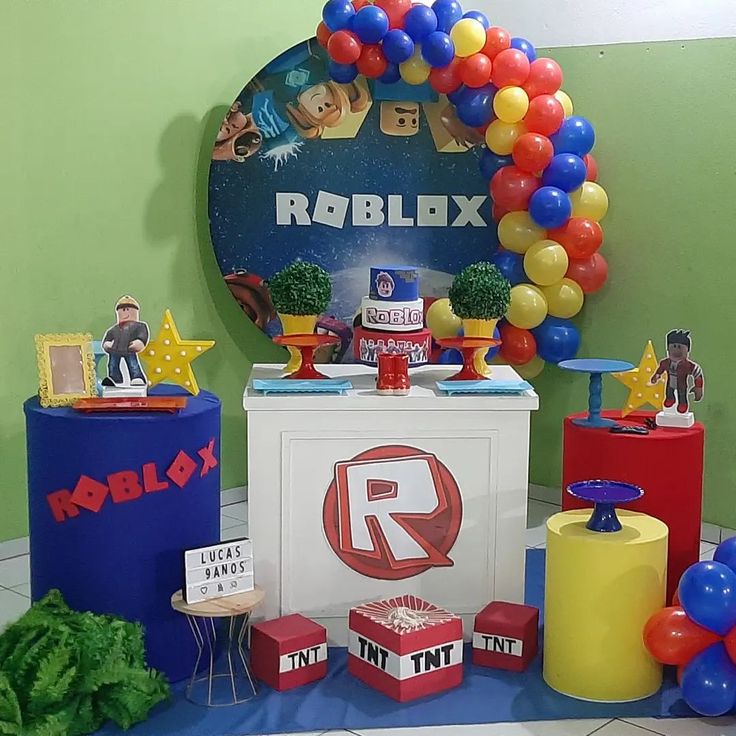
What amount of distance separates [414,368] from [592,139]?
1.21 meters

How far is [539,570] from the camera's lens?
11.9 ft

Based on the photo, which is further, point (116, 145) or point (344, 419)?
point (116, 145)

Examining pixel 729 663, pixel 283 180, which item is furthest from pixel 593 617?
pixel 283 180

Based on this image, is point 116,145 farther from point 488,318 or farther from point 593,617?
point 593,617

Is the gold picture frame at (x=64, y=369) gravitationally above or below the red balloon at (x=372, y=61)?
below

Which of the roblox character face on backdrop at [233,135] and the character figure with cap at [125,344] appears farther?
the roblox character face on backdrop at [233,135]

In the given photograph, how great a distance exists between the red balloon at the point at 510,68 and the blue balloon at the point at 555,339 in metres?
0.85

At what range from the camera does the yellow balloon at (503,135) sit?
3.85m

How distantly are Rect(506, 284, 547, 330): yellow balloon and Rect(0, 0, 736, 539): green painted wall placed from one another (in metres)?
0.50

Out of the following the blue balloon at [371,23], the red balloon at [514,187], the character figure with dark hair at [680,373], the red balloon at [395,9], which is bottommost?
the character figure with dark hair at [680,373]

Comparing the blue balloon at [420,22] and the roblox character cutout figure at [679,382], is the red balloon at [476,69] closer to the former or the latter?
the blue balloon at [420,22]

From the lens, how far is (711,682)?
2494 mm

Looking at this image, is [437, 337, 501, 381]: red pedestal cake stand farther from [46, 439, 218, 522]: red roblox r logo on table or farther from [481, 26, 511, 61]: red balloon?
[481, 26, 511, 61]: red balloon

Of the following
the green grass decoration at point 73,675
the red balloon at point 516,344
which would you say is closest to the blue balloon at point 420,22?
the red balloon at point 516,344
